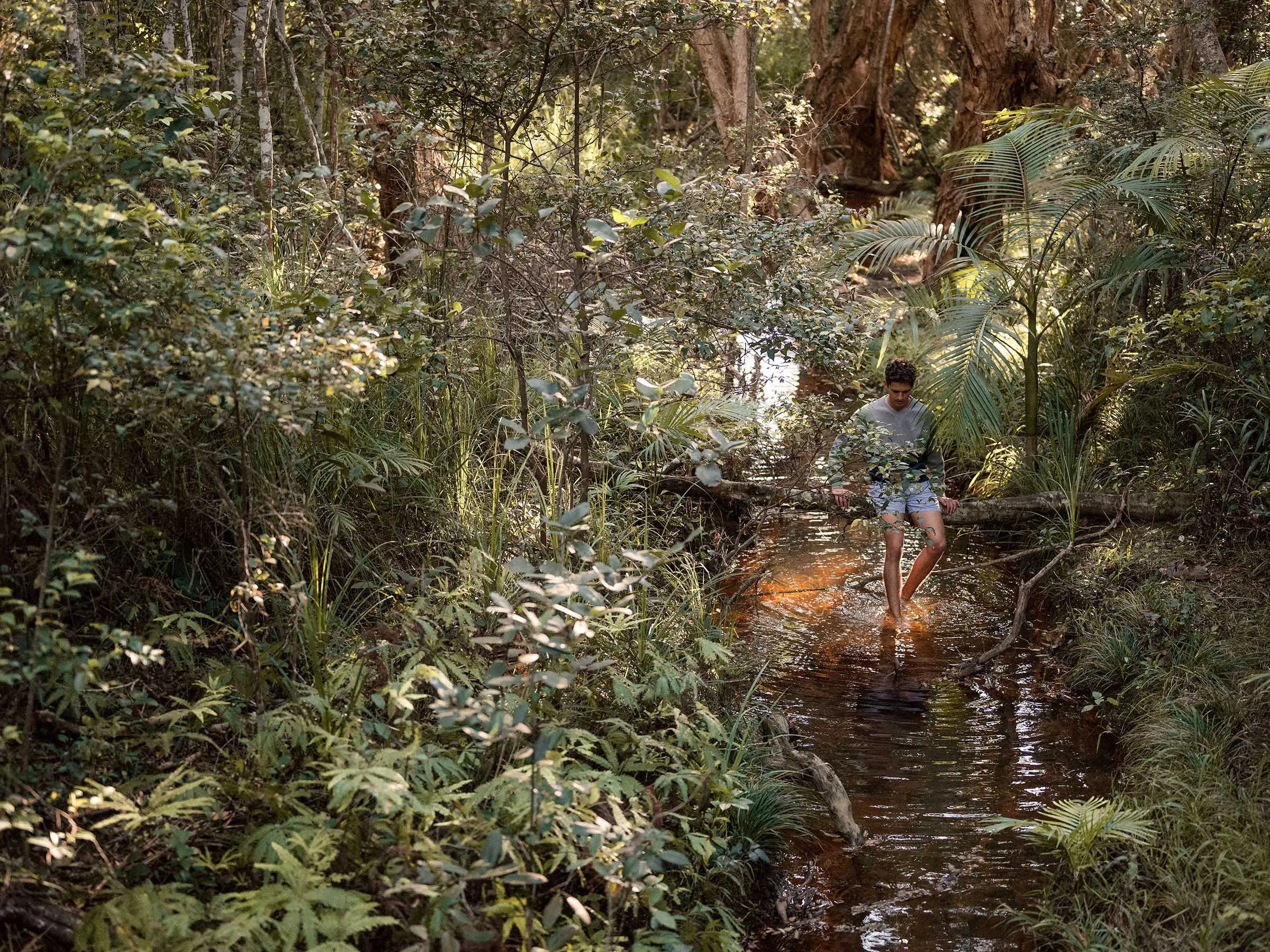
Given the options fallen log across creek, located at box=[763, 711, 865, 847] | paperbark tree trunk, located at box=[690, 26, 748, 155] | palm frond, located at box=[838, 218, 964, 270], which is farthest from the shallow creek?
paperbark tree trunk, located at box=[690, 26, 748, 155]

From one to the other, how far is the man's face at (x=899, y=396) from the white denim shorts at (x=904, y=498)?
51 cm

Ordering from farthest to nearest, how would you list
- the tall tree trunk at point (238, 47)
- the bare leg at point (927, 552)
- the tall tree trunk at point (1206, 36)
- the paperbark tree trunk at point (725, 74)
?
the paperbark tree trunk at point (725, 74) → the tall tree trunk at point (1206, 36) → the bare leg at point (927, 552) → the tall tree trunk at point (238, 47)

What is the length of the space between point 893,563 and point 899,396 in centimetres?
107

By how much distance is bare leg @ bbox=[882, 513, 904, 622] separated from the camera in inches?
267

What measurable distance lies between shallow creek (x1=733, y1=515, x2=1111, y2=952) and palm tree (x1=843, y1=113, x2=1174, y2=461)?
3.57ft

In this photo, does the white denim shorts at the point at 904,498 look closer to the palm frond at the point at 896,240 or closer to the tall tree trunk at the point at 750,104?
the palm frond at the point at 896,240

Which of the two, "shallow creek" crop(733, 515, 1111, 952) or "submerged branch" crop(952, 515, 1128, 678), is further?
"submerged branch" crop(952, 515, 1128, 678)

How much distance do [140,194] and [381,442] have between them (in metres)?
1.84

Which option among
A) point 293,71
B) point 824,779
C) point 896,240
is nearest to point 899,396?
point 896,240

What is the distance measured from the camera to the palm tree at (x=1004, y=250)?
775 cm

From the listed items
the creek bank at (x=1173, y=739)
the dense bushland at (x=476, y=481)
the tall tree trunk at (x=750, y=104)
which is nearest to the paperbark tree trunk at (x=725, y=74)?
the tall tree trunk at (x=750, y=104)

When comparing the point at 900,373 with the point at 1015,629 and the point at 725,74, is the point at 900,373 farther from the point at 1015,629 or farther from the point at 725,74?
the point at 725,74

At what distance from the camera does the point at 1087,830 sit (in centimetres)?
428

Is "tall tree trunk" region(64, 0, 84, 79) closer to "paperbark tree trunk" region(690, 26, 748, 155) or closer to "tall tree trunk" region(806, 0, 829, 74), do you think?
"paperbark tree trunk" region(690, 26, 748, 155)
